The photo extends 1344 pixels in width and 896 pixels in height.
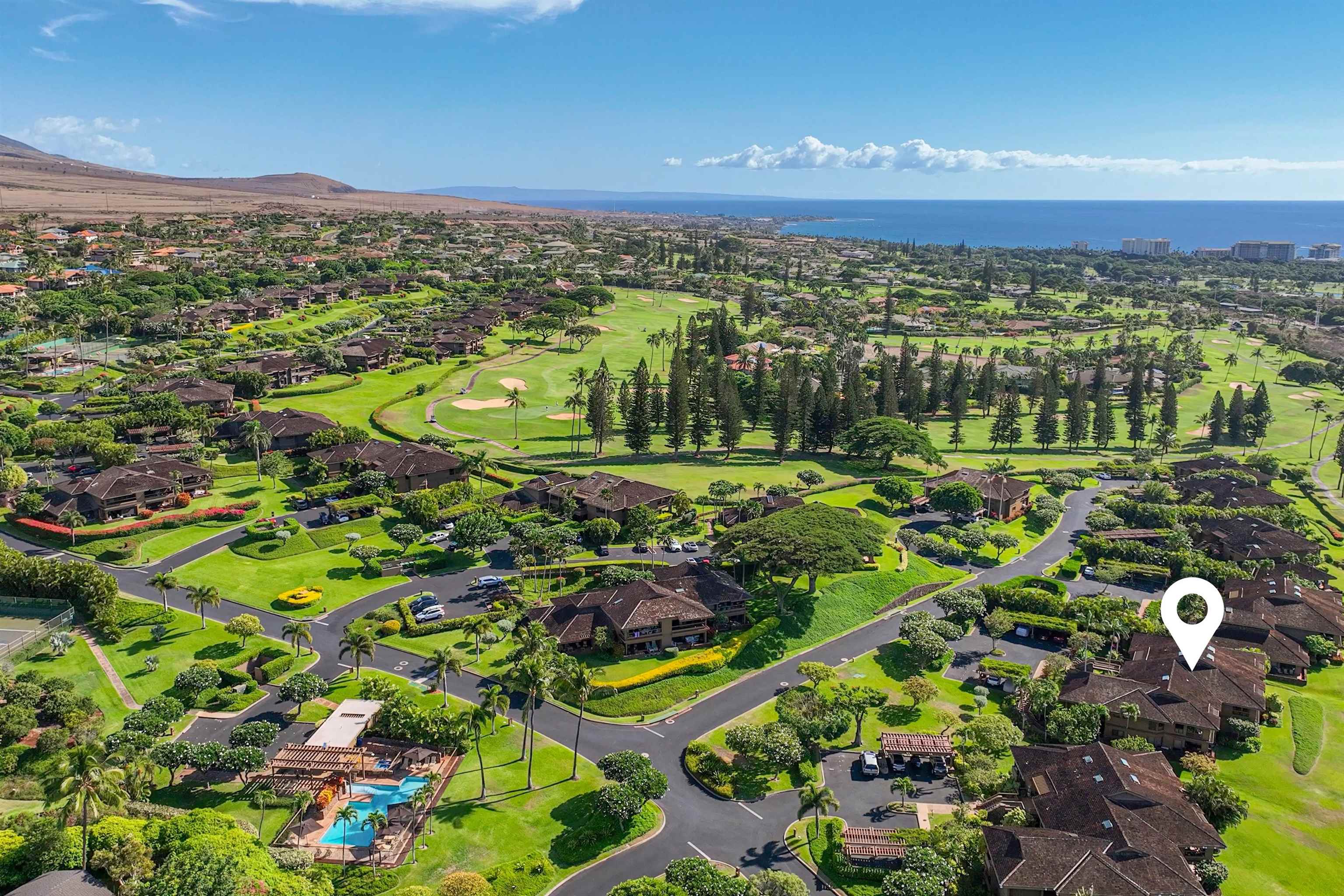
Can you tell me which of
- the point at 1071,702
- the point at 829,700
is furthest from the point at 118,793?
the point at 1071,702

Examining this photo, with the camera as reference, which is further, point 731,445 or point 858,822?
point 731,445

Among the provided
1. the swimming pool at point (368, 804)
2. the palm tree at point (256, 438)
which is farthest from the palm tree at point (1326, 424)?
the palm tree at point (256, 438)

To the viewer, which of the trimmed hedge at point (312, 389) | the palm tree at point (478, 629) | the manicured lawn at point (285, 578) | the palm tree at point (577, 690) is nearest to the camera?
the palm tree at point (577, 690)

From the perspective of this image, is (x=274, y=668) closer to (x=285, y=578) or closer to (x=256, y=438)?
(x=285, y=578)

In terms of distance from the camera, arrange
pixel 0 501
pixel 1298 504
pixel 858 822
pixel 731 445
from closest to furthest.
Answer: pixel 858 822, pixel 0 501, pixel 1298 504, pixel 731 445

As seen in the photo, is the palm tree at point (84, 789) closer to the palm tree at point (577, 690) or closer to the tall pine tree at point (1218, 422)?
the palm tree at point (577, 690)

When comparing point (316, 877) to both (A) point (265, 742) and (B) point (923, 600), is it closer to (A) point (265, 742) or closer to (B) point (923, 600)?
(A) point (265, 742)

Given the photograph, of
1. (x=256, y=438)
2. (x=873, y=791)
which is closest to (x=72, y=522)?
(x=256, y=438)

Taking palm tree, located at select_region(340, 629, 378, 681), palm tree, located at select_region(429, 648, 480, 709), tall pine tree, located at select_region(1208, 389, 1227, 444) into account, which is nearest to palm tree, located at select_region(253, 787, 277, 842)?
palm tree, located at select_region(429, 648, 480, 709)
